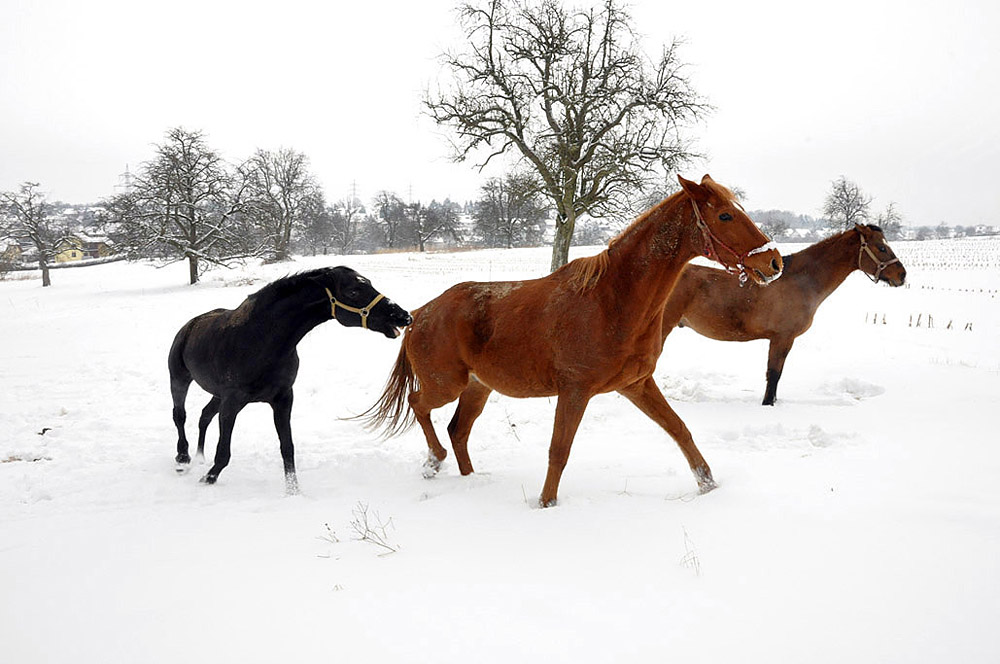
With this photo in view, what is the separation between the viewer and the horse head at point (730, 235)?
3.10 m

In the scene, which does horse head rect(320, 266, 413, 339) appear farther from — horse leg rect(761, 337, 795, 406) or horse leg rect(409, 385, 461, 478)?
horse leg rect(761, 337, 795, 406)

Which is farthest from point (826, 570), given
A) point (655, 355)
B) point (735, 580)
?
point (655, 355)

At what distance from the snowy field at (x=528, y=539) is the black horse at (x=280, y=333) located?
0.62 m

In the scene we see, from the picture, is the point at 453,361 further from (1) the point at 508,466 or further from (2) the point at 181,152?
(2) the point at 181,152

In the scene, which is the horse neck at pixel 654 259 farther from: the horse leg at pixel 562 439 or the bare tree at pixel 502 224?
the bare tree at pixel 502 224

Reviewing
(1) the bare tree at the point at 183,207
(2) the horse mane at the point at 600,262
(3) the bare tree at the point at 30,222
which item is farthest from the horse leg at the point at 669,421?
(3) the bare tree at the point at 30,222

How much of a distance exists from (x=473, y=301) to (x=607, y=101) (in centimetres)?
1698

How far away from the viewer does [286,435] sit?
454 cm

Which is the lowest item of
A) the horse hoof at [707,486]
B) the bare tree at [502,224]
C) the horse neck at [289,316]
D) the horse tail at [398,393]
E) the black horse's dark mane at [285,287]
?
the horse hoof at [707,486]

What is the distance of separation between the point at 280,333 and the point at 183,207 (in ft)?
90.7

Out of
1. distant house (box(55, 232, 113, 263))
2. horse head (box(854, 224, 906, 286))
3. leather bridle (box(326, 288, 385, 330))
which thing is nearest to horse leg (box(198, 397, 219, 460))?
leather bridle (box(326, 288, 385, 330))

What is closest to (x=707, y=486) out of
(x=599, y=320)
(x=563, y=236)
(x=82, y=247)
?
(x=599, y=320)

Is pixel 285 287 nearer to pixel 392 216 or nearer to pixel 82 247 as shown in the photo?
pixel 82 247

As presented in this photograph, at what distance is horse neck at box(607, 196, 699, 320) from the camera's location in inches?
135
